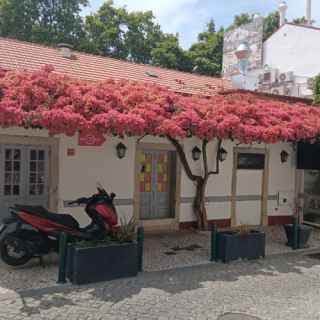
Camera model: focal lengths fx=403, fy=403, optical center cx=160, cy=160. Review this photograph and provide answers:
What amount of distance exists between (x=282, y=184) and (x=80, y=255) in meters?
7.83

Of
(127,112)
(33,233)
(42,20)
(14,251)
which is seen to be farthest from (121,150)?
(42,20)

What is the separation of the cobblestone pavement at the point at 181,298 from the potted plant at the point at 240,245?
1.63 feet

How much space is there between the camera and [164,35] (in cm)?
3262

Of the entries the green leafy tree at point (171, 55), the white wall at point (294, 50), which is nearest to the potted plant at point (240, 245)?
the white wall at point (294, 50)

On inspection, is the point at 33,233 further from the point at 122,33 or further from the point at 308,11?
the point at 122,33

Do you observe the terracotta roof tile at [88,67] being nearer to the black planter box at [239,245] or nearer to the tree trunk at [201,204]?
the tree trunk at [201,204]

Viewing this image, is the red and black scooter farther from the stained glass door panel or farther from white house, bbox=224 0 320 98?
white house, bbox=224 0 320 98

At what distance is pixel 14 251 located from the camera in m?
6.71

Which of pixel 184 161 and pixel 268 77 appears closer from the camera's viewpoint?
pixel 184 161

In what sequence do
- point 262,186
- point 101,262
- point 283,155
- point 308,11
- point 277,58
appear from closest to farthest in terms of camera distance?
point 101,262 → point 262,186 → point 283,155 → point 277,58 → point 308,11

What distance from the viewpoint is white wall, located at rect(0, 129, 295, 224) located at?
908 cm

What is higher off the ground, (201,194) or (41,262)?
(201,194)

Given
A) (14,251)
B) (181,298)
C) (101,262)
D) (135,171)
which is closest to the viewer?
(181,298)

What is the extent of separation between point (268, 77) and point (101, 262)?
51.2 ft
